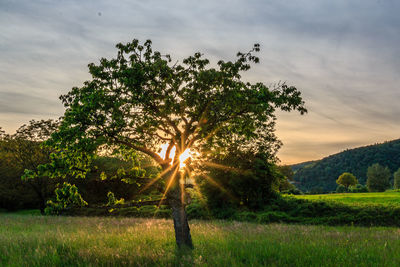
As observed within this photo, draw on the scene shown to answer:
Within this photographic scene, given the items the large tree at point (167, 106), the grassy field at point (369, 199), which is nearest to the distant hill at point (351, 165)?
the grassy field at point (369, 199)

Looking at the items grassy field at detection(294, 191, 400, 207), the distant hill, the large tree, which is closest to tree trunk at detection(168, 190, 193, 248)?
the large tree

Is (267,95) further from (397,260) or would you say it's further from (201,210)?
(201,210)

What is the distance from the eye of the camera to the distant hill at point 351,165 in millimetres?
165000

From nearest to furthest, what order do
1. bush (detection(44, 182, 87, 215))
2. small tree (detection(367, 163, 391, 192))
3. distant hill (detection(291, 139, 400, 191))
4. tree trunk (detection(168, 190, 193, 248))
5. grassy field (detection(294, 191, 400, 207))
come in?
bush (detection(44, 182, 87, 215))
tree trunk (detection(168, 190, 193, 248))
grassy field (detection(294, 191, 400, 207))
small tree (detection(367, 163, 391, 192))
distant hill (detection(291, 139, 400, 191))

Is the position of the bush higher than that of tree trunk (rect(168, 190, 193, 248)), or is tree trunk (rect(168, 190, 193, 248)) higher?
the bush

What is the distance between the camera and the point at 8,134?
125 ft

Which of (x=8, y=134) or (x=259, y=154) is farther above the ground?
(x=8, y=134)

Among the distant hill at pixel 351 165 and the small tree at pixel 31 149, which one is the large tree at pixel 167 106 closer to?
the small tree at pixel 31 149

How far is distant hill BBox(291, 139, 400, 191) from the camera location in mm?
165000

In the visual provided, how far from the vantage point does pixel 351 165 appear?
17250 cm

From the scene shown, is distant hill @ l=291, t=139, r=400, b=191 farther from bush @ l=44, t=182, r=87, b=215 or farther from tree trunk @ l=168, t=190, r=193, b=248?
bush @ l=44, t=182, r=87, b=215

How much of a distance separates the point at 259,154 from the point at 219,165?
436 cm

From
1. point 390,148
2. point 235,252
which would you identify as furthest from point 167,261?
point 390,148

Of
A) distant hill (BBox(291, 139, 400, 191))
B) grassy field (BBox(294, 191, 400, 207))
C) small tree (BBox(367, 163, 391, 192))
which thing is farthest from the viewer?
distant hill (BBox(291, 139, 400, 191))
